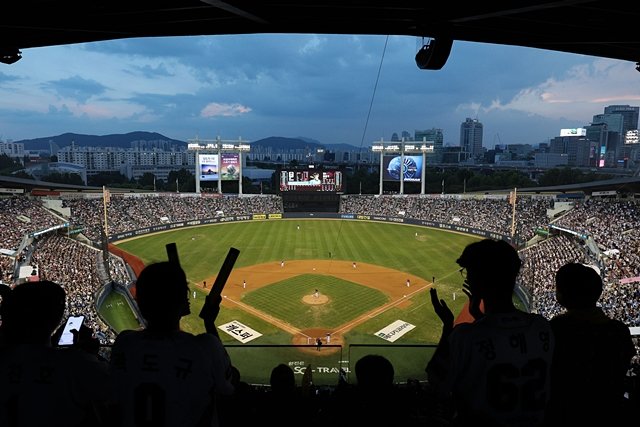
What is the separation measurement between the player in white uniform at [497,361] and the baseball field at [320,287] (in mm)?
4549

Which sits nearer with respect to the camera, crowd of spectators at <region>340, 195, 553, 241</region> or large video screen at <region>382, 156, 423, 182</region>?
crowd of spectators at <region>340, 195, 553, 241</region>

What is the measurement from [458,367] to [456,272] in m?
34.8

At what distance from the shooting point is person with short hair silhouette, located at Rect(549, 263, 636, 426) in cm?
316

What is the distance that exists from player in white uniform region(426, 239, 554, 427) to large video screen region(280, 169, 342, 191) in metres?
64.2

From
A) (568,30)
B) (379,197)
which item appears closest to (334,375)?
(568,30)

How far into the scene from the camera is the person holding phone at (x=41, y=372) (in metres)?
2.48

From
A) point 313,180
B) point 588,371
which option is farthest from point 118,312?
point 313,180

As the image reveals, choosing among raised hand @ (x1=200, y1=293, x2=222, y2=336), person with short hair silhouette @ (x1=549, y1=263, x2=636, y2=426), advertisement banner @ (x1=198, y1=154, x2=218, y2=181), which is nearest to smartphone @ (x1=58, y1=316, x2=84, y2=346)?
raised hand @ (x1=200, y1=293, x2=222, y2=336)

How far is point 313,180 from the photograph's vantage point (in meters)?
67.0

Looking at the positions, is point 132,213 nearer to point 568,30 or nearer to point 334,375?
point 334,375

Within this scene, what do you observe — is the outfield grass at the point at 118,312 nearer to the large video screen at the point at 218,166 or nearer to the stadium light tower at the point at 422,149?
the large video screen at the point at 218,166

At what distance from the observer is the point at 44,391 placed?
98.1 inches

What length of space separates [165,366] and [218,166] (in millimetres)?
70178

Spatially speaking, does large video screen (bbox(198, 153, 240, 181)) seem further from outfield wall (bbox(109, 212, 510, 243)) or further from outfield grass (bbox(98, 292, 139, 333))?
outfield grass (bbox(98, 292, 139, 333))
